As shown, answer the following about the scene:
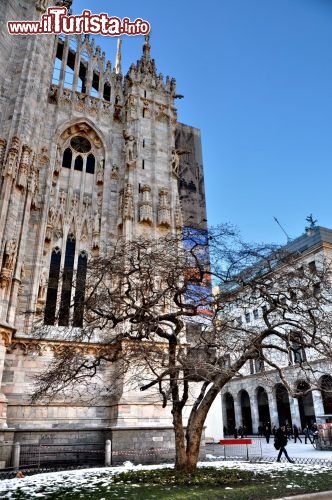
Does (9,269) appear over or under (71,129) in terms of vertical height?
under

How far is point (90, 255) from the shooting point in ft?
74.8

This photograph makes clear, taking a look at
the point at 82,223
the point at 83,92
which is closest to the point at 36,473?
the point at 82,223

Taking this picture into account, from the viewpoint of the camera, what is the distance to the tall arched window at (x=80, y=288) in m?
12.5

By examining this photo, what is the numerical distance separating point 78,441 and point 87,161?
55.7 feet

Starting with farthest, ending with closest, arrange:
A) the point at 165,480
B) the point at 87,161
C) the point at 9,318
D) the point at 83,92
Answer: the point at 83,92
the point at 87,161
the point at 9,318
the point at 165,480

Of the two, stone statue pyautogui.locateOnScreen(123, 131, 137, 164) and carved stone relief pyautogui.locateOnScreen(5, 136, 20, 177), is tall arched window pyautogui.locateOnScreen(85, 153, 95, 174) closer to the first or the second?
stone statue pyautogui.locateOnScreen(123, 131, 137, 164)

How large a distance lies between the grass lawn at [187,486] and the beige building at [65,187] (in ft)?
18.6

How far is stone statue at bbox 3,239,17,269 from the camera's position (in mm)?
18062

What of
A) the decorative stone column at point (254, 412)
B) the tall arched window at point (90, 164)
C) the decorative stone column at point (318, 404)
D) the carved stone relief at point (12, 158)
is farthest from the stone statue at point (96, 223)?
the decorative stone column at point (254, 412)

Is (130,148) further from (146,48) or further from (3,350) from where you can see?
(3,350)

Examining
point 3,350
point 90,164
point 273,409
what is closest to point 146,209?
point 90,164

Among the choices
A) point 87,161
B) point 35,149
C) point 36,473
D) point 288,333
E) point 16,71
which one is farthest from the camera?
point 87,161

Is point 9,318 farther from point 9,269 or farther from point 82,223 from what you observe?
point 82,223

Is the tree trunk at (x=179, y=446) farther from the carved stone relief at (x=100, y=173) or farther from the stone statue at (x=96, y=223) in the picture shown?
the carved stone relief at (x=100, y=173)
